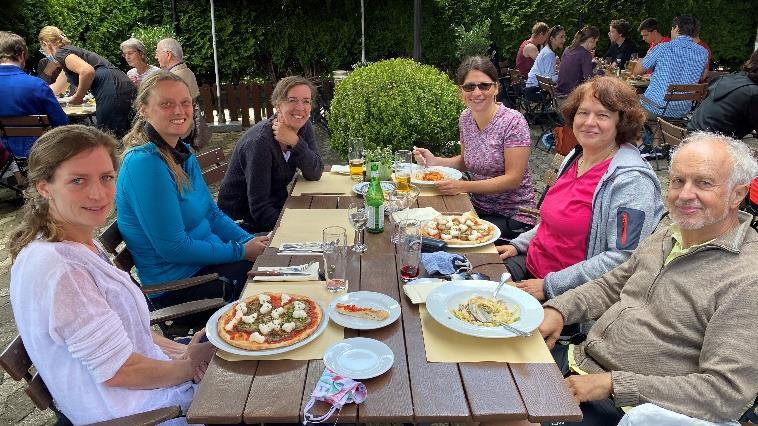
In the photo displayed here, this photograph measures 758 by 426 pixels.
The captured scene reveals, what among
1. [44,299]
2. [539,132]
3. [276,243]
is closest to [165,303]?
[276,243]

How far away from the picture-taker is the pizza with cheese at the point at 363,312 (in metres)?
1.96

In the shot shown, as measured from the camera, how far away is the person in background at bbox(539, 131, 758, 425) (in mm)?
1728

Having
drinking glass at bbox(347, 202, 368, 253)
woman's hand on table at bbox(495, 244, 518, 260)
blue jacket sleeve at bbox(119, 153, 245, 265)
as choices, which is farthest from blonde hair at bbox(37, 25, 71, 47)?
woman's hand on table at bbox(495, 244, 518, 260)

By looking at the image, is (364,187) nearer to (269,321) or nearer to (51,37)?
(269,321)

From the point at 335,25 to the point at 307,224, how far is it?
10281 mm

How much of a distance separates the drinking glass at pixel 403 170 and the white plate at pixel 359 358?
1.62 meters

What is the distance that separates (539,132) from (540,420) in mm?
8566

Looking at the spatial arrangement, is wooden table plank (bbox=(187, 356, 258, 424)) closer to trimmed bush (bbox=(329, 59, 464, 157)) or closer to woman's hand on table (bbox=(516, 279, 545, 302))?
woman's hand on table (bbox=(516, 279, 545, 302))

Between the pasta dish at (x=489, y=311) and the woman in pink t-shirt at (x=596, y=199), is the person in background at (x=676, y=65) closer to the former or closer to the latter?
the woman in pink t-shirt at (x=596, y=199)

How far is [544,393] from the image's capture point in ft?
5.29

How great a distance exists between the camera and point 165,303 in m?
2.79

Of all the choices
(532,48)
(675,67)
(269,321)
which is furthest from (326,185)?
Answer: (532,48)

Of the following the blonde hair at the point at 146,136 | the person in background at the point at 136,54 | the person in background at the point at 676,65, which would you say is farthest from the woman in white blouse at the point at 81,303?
the person in background at the point at 676,65

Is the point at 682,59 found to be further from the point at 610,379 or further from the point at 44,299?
the point at 44,299
